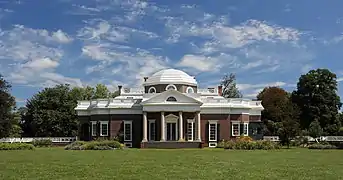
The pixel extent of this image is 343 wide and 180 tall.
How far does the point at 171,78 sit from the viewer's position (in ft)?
201

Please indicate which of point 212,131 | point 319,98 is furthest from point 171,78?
point 319,98

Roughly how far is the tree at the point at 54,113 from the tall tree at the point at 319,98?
35.6 metres

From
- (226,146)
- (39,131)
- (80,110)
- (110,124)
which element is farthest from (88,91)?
(226,146)

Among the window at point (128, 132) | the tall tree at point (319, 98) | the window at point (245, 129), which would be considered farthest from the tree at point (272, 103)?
the window at point (128, 132)

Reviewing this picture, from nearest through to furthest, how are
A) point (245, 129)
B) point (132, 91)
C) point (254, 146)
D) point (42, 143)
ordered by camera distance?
point (254, 146)
point (42, 143)
point (245, 129)
point (132, 91)

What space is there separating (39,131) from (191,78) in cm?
2728

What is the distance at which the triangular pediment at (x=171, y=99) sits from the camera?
54938 millimetres

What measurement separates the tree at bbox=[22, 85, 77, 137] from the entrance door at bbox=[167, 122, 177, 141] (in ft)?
75.1

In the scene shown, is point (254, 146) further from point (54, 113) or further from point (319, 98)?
point (54, 113)

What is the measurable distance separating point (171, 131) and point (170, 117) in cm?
167

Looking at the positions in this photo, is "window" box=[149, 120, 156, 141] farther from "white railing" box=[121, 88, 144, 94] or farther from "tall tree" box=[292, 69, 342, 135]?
"tall tree" box=[292, 69, 342, 135]

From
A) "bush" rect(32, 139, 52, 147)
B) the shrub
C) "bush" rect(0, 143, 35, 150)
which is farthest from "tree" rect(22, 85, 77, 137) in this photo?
the shrub

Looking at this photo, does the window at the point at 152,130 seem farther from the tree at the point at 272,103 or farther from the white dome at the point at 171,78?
the tree at the point at 272,103

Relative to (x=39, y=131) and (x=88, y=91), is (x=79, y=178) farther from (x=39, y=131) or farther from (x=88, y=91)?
(x=88, y=91)
